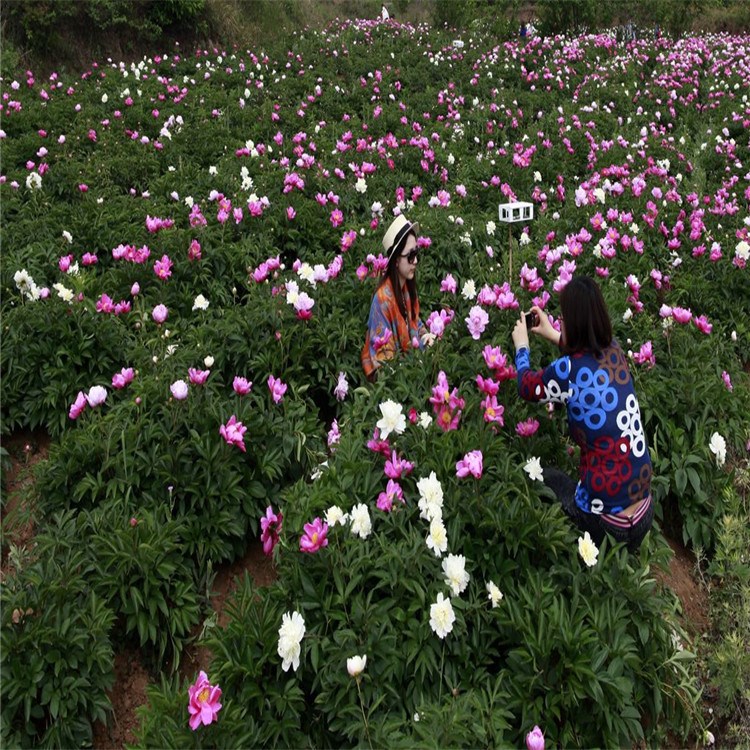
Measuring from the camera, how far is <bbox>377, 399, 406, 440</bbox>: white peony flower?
262 centimetres

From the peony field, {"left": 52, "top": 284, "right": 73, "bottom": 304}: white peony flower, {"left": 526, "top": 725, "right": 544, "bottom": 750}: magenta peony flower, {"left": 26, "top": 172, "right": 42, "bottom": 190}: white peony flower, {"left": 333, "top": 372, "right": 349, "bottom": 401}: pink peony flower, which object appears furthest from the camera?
{"left": 26, "top": 172, "right": 42, "bottom": 190}: white peony flower

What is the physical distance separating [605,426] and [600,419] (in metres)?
0.04

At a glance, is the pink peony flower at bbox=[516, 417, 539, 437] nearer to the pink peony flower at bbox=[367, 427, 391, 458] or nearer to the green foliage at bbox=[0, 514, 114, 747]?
the pink peony flower at bbox=[367, 427, 391, 458]

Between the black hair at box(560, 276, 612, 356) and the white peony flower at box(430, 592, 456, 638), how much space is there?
1196 millimetres

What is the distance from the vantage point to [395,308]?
3.70 m

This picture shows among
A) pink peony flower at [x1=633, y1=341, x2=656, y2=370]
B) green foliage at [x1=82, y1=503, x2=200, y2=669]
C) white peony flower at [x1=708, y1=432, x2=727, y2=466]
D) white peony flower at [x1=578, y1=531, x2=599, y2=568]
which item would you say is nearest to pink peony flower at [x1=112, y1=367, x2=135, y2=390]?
green foliage at [x1=82, y1=503, x2=200, y2=669]

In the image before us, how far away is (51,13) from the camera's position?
34.9 ft

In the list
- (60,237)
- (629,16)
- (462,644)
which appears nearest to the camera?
(462,644)

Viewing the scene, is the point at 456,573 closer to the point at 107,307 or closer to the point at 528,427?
the point at 528,427

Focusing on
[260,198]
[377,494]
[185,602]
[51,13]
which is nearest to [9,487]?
[185,602]

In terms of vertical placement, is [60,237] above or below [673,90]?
above

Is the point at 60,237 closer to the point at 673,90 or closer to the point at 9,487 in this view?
the point at 9,487

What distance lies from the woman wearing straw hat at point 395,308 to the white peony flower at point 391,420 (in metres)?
0.90

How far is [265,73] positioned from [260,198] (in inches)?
248
